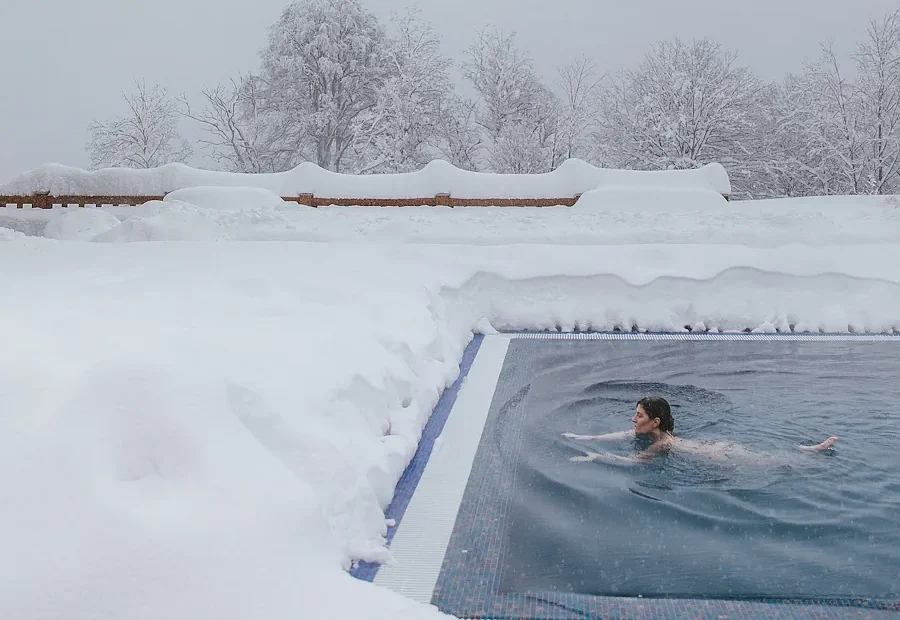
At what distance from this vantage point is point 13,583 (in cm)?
213

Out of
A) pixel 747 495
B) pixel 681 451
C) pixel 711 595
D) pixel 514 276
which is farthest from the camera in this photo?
pixel 514 276

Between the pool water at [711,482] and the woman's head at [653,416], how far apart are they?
14cm

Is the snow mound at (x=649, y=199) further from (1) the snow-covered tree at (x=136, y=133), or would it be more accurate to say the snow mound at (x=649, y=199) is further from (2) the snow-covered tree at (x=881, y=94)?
(1) the snow-covered tree at (x=136, y=133)

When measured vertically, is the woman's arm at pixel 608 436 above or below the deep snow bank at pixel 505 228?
below

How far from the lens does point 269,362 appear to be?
3.92 m

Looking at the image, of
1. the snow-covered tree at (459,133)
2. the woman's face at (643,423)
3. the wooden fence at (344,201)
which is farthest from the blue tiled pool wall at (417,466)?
the snow-covered tree at (459,133)

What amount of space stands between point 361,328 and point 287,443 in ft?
6.66

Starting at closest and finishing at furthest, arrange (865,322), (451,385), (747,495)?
(747,495)
(451,385)
(865,322)

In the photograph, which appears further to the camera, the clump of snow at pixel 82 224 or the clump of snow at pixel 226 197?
the clump of snow at pixel 226 197

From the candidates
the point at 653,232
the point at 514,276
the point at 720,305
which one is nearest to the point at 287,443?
the point at 514,276

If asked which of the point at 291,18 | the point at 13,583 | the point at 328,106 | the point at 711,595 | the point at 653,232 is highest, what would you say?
the point at 291,18

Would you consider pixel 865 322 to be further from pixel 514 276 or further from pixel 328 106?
pixel 328 106

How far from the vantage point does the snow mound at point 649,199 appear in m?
14.0

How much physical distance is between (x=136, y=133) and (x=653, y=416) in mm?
27473
